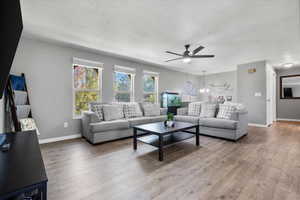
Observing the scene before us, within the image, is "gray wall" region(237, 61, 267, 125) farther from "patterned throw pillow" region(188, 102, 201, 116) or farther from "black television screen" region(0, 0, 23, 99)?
"black television screen" region(0, 0, 23, 99)

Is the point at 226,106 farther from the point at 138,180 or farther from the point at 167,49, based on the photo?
the point at 138,180

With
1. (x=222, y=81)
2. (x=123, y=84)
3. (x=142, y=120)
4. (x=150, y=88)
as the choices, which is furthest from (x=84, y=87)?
(x=222, y=81)

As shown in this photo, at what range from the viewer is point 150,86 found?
19.1 ft

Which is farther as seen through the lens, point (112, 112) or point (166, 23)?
point (112, 112)

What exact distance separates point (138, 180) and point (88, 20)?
2.63 meters

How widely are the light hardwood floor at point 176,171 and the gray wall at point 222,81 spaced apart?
434 cm

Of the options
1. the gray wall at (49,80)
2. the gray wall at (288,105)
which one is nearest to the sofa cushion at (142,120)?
the gray wall at (49,80)

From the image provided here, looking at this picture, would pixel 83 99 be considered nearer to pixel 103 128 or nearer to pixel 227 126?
pixel 103 128

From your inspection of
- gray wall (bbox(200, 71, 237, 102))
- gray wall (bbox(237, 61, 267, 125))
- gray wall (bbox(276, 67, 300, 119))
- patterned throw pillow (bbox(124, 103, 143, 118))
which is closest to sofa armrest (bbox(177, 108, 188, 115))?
patterned throw pillow (bbox(124, 103, 143, 118))

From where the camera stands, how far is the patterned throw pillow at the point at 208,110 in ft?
13.6

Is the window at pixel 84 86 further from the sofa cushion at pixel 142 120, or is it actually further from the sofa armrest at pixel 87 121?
the sofa cushion at pixel 142 120

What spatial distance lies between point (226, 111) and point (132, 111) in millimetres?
2603

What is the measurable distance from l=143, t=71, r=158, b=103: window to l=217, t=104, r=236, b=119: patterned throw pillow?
2601mm

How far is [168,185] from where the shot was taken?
5.77ft
